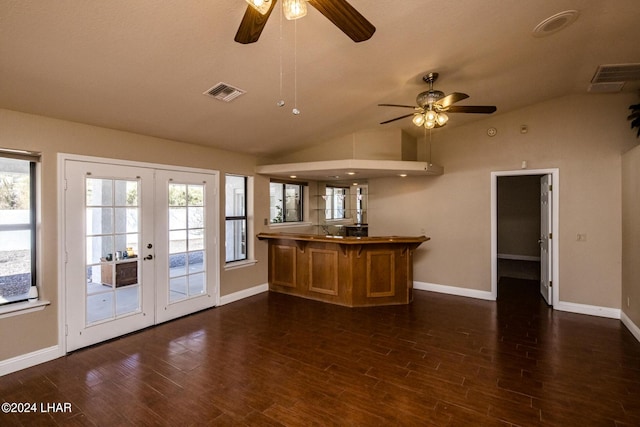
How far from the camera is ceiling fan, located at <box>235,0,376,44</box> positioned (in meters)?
1.48

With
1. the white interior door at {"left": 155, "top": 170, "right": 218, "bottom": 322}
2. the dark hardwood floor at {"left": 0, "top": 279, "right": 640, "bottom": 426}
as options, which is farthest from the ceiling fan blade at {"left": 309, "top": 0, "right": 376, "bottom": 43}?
the white interior door at {"left": 155, "top": 170, "right": 218, "bottom": 322}

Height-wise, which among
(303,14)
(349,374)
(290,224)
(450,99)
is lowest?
(349,374)

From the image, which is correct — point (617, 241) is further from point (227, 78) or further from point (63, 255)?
point (63, 255)

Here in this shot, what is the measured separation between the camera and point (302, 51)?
2.76 metres

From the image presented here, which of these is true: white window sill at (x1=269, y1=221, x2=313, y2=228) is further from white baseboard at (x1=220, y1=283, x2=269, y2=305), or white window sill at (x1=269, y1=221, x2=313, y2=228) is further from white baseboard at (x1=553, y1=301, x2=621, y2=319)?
white baseboard at (x1=553, y1=301, x2=621, y2=319)

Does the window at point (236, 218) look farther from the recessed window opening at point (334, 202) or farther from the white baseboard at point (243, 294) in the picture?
the recessed window opening at point (334, 202)

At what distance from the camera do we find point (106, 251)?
3725 millimetres

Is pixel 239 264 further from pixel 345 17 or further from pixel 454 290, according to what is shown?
pixel 345 17

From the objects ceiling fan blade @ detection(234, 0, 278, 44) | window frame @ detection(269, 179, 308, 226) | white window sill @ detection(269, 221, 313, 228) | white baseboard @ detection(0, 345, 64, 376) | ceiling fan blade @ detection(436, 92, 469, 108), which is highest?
ceiling fan blade @ detection(436, 92, 469, 108)

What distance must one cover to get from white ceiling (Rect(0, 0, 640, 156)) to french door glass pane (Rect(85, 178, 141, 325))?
2.57 ft

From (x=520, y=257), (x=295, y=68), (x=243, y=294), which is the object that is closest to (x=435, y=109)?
(x=295, y=68)

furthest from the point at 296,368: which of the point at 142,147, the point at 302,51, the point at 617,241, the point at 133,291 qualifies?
the point at 617,241

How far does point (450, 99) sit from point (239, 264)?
13.2 feet

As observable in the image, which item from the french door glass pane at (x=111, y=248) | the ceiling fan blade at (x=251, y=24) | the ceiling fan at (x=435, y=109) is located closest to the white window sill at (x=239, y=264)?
the french door glass pane at (x=111, y=248)
